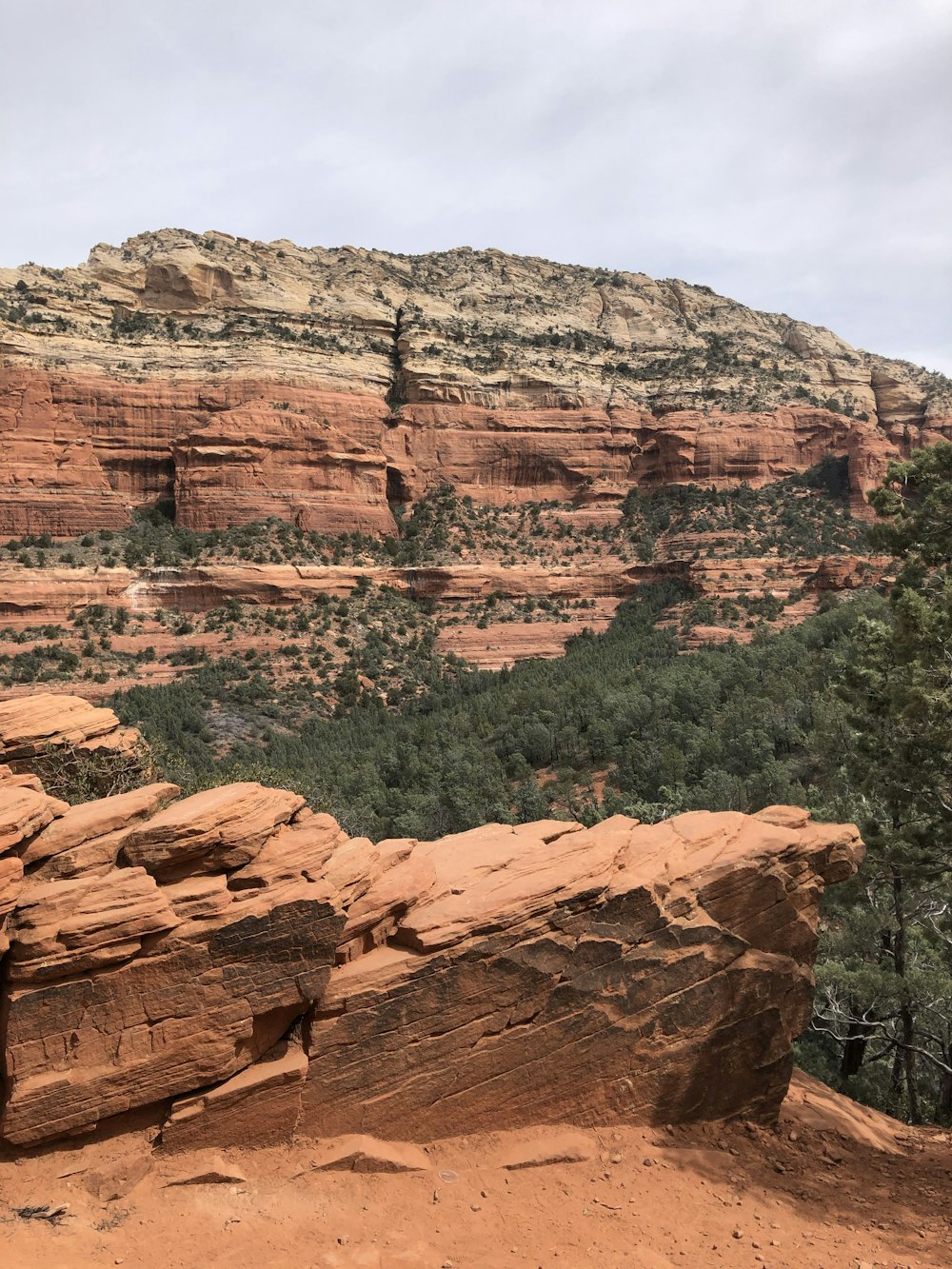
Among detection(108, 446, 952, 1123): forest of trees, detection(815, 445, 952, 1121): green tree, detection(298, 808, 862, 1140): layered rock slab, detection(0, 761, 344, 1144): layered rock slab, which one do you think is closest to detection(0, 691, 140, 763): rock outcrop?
detection(0, 761, 344, 1144): layered rock slab

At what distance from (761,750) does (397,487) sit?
4605 cm

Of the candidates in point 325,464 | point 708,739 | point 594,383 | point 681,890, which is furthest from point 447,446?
point 681,890

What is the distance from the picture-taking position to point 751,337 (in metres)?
89.6

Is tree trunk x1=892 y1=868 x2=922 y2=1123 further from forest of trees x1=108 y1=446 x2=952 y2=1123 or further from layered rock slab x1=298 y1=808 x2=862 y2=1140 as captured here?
layered rock slab x1=298 y1=808 x2=862 y2=1140

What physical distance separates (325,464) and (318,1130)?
191ft

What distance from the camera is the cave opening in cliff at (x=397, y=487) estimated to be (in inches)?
2643

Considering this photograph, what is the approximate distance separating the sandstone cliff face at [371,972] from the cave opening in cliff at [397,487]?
196 ft

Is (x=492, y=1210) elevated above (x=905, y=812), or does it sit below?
below

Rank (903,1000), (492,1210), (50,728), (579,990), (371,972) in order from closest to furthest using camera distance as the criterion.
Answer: (492,1210)
(371,972)
(579,990)
(50,728)
(903,1000)

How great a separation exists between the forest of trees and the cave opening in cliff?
21.8 meters

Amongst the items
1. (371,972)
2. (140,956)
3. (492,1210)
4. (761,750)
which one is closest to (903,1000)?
(492,1210)

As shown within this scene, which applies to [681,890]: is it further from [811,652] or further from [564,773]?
[811,652]

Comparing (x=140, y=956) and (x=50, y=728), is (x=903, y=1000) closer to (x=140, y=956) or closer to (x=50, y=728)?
(x=140, y=956)

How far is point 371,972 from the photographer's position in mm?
7988
